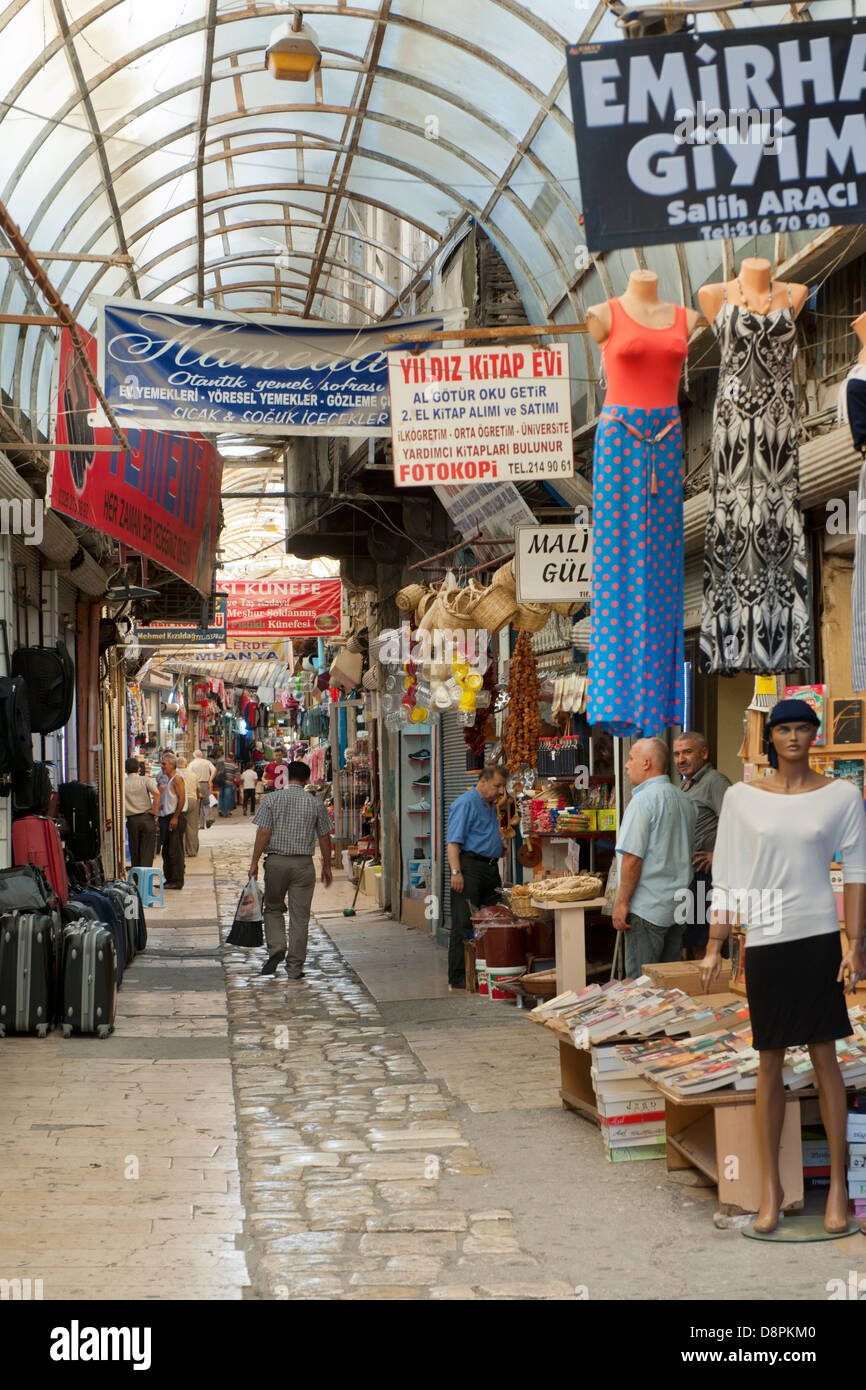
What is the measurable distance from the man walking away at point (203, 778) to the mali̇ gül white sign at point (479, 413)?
1947cm

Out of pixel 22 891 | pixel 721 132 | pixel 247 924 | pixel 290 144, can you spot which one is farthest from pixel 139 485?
pixel 721 132

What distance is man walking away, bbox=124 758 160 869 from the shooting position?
2036 centimetres

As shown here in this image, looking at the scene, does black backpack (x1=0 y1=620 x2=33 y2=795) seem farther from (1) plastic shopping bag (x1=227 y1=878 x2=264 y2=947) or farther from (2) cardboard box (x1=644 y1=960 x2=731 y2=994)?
(2) cardboard box (x1=644 y1=960 x2=731 y2=994)

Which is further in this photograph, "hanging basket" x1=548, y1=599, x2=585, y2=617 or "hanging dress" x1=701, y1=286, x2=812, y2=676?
"hanging basket" x1=548, y1=599, x2=585, y2=617

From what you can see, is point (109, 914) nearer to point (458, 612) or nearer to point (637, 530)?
point (458, 612)

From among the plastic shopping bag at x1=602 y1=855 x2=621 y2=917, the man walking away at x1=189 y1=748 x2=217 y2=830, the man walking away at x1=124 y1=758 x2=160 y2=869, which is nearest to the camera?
the plastic shopping bag at x1=602 y1=855 x2=621 y2=917

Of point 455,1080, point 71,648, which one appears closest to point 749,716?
point 455,1080

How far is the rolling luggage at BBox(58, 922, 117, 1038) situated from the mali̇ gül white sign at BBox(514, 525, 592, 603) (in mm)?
3713

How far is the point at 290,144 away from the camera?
11.6 metres

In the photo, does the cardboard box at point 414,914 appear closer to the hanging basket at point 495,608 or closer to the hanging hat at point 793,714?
the hanging basket at point 495,608

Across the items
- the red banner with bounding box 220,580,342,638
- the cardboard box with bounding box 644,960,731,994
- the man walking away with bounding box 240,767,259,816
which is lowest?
the man walking away with bounding box 240,767,259,816

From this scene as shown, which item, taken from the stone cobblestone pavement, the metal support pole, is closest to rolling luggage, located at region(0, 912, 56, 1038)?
the stone cobblestone pavement

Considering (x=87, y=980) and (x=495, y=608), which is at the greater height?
(x=495, y=608)

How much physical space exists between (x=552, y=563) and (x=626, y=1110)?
13.9ft
